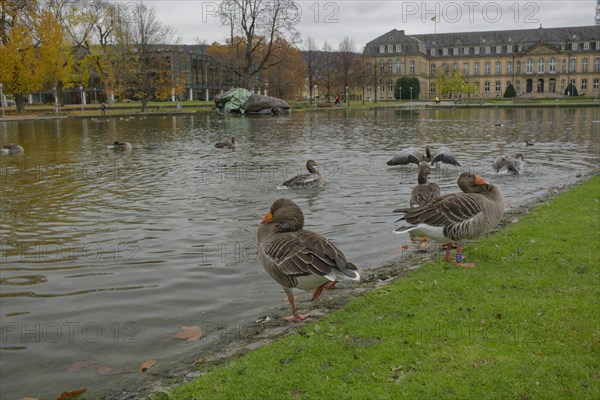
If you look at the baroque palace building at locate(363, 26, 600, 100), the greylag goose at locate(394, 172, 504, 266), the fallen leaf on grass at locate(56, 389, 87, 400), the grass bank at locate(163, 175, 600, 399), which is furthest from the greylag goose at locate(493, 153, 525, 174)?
the baroque palace building at locate(363, 26, 600, 100)

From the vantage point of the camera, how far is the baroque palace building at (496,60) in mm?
126812

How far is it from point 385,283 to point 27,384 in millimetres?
4458

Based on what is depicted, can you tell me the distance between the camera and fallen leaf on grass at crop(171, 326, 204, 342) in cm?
630

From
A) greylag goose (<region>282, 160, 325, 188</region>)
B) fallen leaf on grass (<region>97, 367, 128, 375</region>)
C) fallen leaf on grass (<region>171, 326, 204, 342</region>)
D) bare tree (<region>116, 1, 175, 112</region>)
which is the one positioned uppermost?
bare tree (<region>116, 1, 175, 112</region>)

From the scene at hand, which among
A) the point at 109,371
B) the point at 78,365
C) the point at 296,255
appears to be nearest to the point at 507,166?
the point at 296,255

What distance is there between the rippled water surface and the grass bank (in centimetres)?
132

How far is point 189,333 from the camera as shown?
6.41 meters

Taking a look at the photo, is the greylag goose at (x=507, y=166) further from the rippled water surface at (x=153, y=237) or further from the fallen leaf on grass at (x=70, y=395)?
the fallen leaf on grass at (x=70, y=395)

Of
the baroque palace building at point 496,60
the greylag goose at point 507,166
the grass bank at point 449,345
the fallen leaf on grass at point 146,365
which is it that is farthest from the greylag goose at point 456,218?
the baroque palace building at point 496,60

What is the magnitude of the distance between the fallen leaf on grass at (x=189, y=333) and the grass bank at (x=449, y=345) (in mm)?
1079

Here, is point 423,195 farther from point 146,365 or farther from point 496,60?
point 496,60

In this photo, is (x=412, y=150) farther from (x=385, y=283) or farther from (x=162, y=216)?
(x=385, y=283)

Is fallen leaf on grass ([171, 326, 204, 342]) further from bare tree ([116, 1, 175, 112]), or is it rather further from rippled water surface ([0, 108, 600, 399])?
bare tree ([116, 1, 175, 112])

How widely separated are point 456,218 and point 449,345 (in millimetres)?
2854
